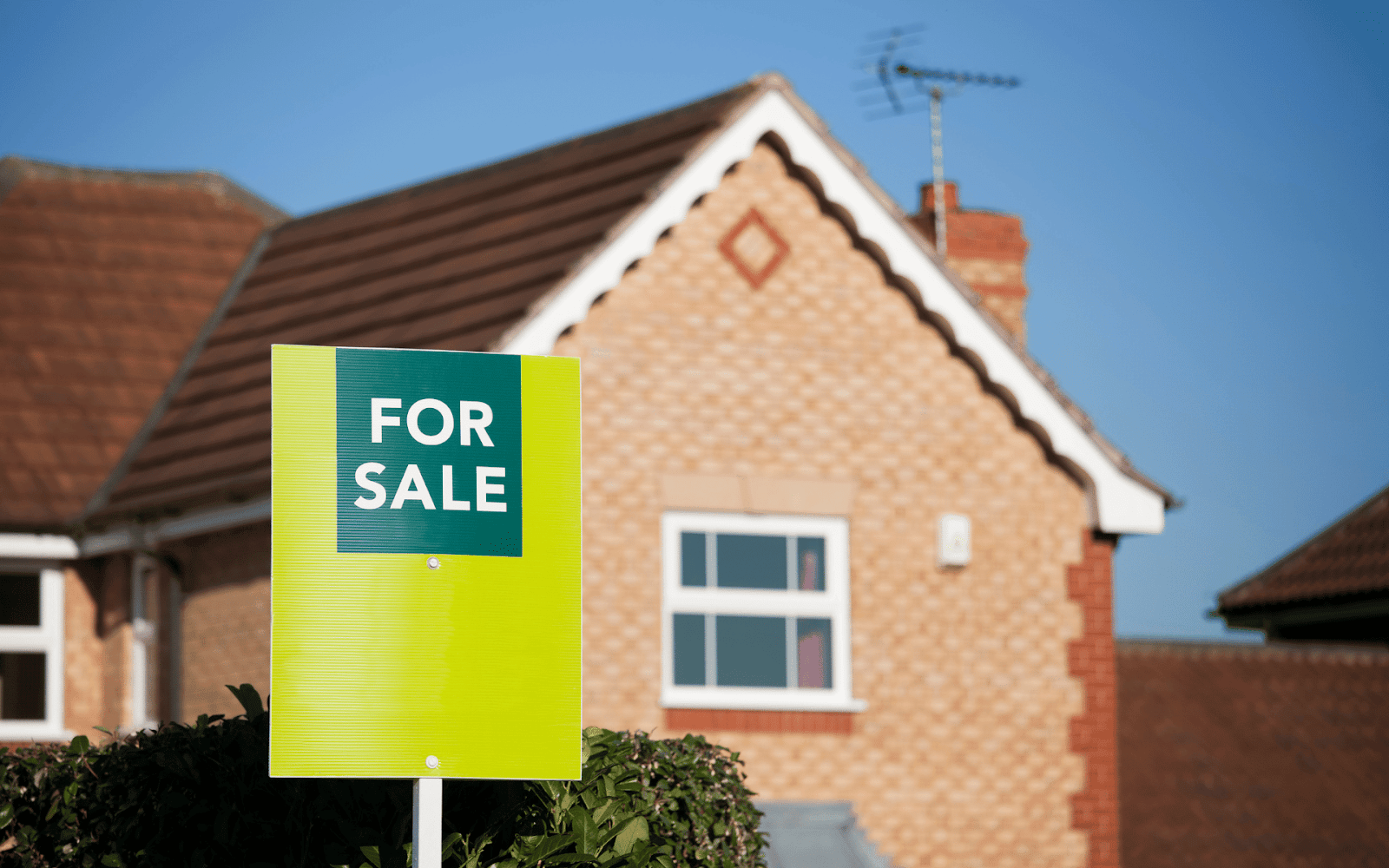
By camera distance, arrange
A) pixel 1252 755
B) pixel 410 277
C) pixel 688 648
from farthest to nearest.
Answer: pixel 1252 755, pixel 410 277, pixel 688 648

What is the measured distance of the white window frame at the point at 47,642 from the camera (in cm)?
1758

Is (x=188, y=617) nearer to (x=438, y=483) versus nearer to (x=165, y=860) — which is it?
(x=165, y=860)

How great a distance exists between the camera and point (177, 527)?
16922 mm

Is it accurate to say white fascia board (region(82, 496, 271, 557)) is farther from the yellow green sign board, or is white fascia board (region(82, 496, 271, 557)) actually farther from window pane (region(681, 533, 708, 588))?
the yellow green sign board

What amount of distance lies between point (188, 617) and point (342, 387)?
1080 cm

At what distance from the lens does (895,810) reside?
15.4 m

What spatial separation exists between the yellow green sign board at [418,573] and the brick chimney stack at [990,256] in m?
13.7

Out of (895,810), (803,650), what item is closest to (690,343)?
(803,650)

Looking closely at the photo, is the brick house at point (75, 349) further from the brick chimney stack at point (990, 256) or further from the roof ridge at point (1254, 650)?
the roof ridge at point (1254, 650)

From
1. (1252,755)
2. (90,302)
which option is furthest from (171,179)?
(1252,755)

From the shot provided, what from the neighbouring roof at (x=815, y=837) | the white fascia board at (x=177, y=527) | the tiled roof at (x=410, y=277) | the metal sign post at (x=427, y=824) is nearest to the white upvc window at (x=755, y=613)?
→ the neighbouring roof at (x=815, y=837)

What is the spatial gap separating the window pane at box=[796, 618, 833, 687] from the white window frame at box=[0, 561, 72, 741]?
23.6 feet

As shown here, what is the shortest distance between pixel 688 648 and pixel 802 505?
155 cm

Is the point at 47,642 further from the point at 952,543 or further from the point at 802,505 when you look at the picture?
the point at 952,543
